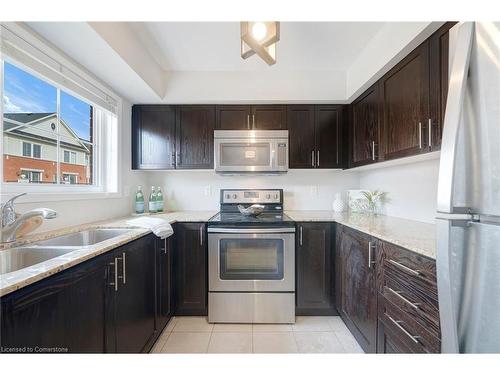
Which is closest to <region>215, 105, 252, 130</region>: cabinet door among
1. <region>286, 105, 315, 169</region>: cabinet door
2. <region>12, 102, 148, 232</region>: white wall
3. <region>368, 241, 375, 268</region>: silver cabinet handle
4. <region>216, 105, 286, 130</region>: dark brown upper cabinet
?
<region>216, 105, 286, 130</region>: dark brown upper cabinet

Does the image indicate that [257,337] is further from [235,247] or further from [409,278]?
[409,278]

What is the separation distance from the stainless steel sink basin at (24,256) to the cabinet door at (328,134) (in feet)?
7.54

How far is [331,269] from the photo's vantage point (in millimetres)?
2160

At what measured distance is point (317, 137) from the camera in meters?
2.53

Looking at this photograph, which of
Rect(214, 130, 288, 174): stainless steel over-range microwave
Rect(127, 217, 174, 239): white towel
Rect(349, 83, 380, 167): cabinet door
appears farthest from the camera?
Rect(214, 130, 288, 174): stainless steel over-range microwave

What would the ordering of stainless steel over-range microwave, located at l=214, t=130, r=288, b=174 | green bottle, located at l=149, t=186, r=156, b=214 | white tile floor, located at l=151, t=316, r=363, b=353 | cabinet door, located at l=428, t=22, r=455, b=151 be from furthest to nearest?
green bottle, located at l=149, t=186, r=156, b=214, stainless steel over-range microwave, located at l=214, t=130, r=288, b=174, white tile floor, located at l=151, t=316, r=363, b=353, cabinet door, located at l=428, t=22, r=455, b=151

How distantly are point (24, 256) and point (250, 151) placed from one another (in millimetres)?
1872

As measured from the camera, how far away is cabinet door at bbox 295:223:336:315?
2152 millimetres

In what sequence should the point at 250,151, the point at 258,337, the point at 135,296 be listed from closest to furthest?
1. the point at 135,296
2. the point at 258,337
3. the point at 250,151

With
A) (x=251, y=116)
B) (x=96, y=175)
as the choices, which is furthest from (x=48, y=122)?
(x=251, y=116)

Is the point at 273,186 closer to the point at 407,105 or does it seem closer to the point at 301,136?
the point at 301,136

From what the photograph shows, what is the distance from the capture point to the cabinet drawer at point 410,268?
98 cm

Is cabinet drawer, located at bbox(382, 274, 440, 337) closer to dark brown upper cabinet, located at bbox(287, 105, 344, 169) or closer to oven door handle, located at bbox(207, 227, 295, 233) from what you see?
oven door handle, located at bbox(207, 227, 295, 233)
